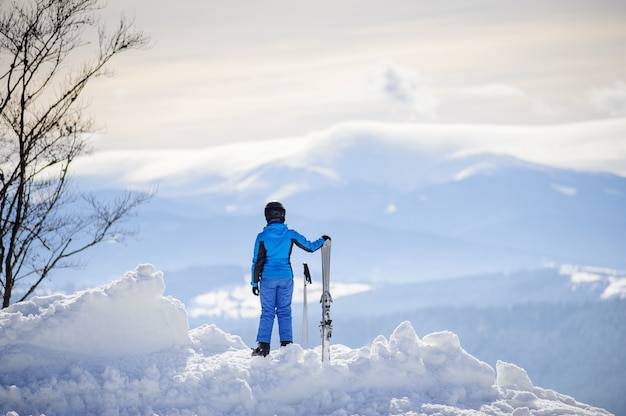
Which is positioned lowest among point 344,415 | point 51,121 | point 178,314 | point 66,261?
point 344,415

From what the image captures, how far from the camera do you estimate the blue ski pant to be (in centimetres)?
1251

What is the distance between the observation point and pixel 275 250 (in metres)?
12.6

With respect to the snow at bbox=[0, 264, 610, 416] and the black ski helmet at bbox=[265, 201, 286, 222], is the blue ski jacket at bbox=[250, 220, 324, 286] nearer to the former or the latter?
the black ski helmet at bbox=[265, 201, 286, 222]

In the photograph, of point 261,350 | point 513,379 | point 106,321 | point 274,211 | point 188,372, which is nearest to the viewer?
point 188,372

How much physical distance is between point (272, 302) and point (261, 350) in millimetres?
742

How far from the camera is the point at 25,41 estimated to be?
16.5m

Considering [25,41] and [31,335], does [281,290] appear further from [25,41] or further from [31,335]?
[25,41]

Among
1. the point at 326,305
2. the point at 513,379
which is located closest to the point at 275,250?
the point at 326,305

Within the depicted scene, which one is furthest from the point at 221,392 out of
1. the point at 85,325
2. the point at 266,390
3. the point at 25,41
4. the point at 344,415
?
the point at 25,41

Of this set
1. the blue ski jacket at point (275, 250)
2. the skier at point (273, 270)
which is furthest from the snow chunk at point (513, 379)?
the blue ski jacket at point (275, 250)

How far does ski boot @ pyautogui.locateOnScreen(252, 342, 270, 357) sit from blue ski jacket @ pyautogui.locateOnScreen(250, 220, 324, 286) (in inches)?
36.5

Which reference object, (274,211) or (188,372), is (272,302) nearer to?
(274,211)

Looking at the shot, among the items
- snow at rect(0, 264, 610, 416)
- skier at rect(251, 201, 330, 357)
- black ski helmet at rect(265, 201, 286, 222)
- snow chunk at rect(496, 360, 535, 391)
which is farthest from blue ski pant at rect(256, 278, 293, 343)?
snow chunk at rect(496, 360, 535, 391)

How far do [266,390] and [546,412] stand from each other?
3.81 meters
